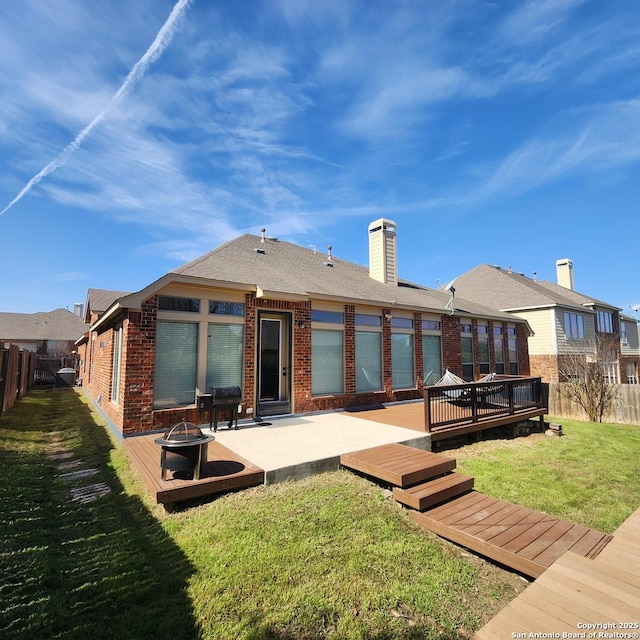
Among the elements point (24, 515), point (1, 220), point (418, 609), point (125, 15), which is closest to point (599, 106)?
point (125, 15)

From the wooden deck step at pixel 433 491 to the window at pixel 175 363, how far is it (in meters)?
4.60

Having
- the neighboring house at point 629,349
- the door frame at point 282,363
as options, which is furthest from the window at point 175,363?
the neighboring house at point 629,349

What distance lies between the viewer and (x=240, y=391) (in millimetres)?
7082

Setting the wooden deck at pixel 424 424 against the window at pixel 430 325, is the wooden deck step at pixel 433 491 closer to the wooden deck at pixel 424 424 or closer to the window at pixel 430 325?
the wooden deck at pixel 424 424

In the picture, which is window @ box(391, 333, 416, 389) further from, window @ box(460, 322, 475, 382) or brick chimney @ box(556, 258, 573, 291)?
brick chimney @ box(556, 258, 573, 291)

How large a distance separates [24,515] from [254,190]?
11.4 meters

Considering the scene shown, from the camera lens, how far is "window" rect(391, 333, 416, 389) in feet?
34.3

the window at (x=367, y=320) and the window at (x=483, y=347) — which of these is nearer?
the window at (x=367, y=320)

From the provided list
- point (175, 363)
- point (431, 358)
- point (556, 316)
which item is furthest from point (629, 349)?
Result: point (175, 363)

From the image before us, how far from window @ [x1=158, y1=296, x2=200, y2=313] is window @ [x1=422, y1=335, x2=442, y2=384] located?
745 centimetres

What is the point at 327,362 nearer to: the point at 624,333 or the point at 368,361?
the point at 368,361

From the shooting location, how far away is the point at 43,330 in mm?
33750

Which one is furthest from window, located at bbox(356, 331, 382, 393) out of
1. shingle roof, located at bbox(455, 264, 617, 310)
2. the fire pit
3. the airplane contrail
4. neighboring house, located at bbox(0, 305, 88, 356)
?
neighboring house, located at bbox(0, 305, 88, 356)

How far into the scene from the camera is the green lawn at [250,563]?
2.29m
